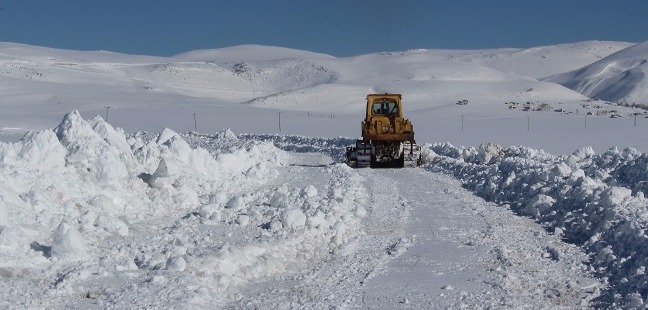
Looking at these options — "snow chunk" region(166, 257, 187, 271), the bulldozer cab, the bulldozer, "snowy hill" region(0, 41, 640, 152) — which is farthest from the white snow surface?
"snowy hill" region(0, 41, 640, 152)

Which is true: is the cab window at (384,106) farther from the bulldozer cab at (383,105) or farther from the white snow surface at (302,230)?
the white snow surface at (302,230)

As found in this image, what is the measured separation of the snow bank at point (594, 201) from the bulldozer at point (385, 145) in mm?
1982

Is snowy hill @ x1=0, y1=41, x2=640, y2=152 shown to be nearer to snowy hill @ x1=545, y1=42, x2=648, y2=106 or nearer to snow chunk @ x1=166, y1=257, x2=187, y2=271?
snow chunk @ x1=166, y1=257, x2=187, y2=271

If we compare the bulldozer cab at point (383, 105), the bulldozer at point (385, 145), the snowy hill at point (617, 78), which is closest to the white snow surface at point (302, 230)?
the bulldozer at point (385, 145)

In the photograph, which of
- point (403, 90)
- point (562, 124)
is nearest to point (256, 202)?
point (562, 124)

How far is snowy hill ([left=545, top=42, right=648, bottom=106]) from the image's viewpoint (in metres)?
136

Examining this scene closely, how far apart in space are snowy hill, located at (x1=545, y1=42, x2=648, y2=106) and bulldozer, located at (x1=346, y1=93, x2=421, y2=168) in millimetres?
109594

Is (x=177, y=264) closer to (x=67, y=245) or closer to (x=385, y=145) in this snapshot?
(x=67, y=245)

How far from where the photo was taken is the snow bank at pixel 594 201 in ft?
27.8

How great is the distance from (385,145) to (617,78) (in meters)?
141

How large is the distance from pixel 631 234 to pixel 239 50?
18746 cm

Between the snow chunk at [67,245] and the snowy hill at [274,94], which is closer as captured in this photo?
the snow chunk at [67,245]

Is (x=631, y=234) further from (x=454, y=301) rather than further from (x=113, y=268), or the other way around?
(x=113, y=268)

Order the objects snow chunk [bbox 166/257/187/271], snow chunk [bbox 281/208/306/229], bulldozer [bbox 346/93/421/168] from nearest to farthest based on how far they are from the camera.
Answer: snow chunk [bbox 166/257/187/271], snow chunk [bbox 281/208/306/229], bulldozer [bbox 346/93/421/168]
